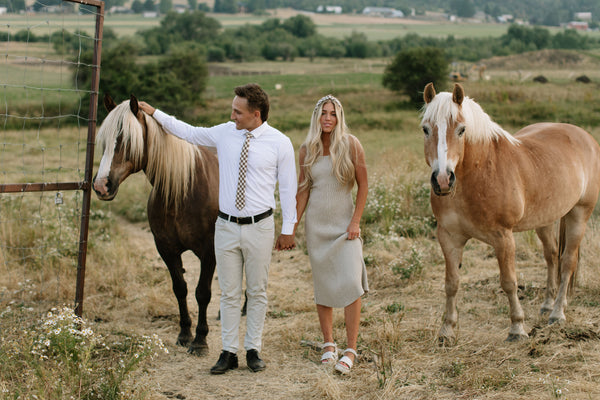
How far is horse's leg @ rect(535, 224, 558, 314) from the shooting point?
5.27 meters

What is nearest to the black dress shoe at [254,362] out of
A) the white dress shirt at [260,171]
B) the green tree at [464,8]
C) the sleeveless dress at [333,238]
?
the sleeveless dress at [333,238]

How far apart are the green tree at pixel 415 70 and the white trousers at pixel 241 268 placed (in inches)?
1094

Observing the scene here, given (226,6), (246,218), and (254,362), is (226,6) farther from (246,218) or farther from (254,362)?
(254,362)

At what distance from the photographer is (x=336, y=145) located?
13.2ft

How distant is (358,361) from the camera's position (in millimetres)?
4270

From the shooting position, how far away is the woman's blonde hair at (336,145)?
3996 millimetres

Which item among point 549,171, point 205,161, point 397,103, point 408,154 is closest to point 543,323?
point 549,171

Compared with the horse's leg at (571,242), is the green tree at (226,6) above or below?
above

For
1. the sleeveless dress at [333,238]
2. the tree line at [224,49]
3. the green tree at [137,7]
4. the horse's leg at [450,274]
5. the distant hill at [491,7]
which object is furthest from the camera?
the green tree at [137,7]

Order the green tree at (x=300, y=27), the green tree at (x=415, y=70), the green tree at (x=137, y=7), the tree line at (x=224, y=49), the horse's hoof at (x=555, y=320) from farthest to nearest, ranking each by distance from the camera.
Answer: the green tree at (x=137, y=7) → the green tree at (x=300, y=27) → the green tree at (x=415, y=70) → the tree line at (x=224, y=49) → the horse's hoof at (x=555, y=320)

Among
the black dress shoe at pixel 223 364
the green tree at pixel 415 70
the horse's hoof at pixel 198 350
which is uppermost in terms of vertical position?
the green tree at pixel 415 70

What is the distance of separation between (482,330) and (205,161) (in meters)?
2.89

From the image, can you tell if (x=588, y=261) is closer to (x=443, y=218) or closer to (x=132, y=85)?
(x=443, y=218)

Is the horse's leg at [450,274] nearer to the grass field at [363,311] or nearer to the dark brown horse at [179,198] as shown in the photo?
the grass field at [363,311]
